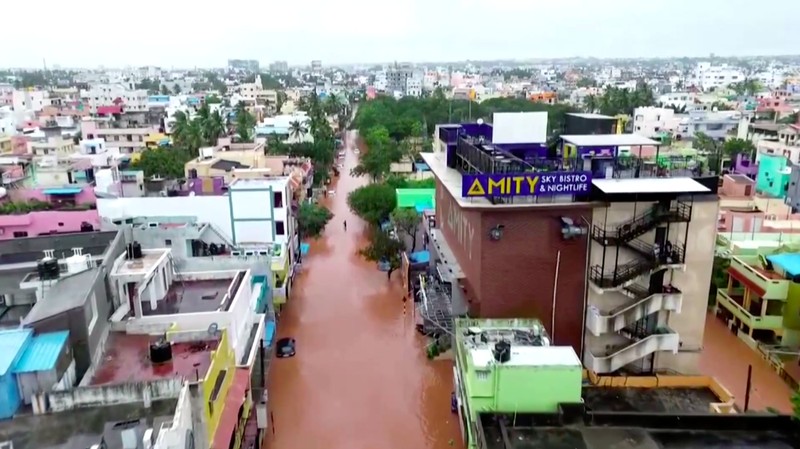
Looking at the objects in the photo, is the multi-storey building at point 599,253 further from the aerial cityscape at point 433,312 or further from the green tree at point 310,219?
the green tree at point 310,219

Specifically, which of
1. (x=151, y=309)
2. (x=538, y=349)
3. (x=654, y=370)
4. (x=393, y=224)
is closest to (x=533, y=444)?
(x=538, y=349)

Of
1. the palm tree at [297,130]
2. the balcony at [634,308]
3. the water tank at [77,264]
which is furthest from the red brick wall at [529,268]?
the palm tree at [297,130]

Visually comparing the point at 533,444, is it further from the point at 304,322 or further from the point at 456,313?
the point at 304,322

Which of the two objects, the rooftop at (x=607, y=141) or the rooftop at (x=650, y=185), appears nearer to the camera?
the rooftop at (x=650, y=185)

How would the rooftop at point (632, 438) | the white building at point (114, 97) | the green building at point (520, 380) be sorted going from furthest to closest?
the white building at point (114, 97), the green building at point (520, 380), the rooftop at point (632, 438)

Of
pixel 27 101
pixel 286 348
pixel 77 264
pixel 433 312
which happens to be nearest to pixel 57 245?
pixel 77 264

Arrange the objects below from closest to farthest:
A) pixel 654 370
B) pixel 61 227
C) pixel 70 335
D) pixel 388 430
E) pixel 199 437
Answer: pixel 199 437 → pixel 70 335 → pixel 388 430 → pixel 654 370 → pixel 61 227

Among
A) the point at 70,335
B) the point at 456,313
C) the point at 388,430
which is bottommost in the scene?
the point at 388,430
